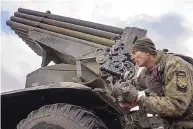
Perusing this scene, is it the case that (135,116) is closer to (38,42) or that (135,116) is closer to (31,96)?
(31,96)

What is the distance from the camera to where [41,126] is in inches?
200

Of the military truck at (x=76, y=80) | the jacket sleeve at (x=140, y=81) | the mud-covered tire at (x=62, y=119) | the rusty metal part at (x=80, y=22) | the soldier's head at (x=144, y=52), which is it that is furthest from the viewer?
the rusty metal part at (x=80, y=22)

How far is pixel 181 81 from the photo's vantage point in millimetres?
3992

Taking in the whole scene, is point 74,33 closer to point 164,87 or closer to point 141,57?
point 141,57

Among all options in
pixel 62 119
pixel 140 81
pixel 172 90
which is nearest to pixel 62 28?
pixel 140 81

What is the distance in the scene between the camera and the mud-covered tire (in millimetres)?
4891

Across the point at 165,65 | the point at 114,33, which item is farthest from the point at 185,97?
the point at 114,33

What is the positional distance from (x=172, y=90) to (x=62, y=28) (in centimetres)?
376

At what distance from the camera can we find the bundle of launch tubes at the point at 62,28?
22.4 ft

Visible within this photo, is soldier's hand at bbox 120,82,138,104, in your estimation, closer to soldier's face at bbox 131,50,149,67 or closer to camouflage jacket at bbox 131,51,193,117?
camouflage jacket at bbox 131,51,193,117

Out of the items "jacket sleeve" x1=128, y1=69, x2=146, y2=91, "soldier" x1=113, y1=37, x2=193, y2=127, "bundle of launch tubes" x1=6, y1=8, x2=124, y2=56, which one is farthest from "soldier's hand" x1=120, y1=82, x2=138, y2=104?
"bundle of launch tubes" x1=6, y1=8, x2=124, y2=56

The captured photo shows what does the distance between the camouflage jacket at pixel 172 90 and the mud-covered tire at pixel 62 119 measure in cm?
101

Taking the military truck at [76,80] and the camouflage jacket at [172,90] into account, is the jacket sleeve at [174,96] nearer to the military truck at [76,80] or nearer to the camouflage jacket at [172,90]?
the camouflage jacket at [172,90]

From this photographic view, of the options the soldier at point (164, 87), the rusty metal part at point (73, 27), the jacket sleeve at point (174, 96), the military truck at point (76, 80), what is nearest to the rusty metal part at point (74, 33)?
the military truck at point (76, 80)
